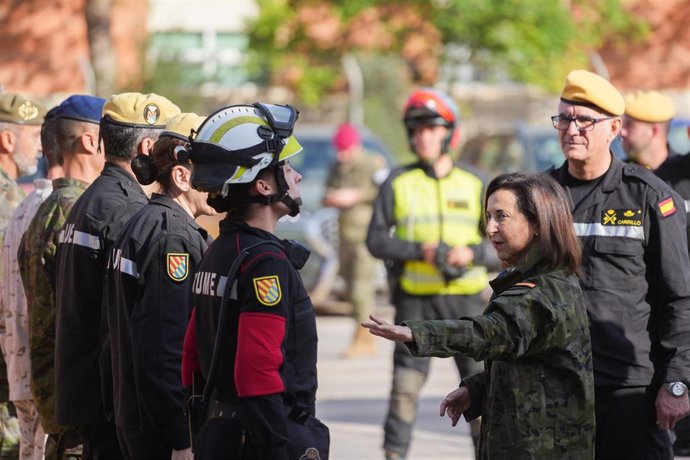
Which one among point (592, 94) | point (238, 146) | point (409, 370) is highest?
point (592, 94)

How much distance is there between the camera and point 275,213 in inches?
190

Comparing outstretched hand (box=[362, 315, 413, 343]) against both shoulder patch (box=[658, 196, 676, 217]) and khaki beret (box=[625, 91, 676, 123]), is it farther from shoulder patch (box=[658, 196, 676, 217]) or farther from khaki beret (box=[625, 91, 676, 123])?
khaki beret (box=[625, 91, 676, 123])

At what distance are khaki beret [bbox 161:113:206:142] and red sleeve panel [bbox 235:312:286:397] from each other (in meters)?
1.21

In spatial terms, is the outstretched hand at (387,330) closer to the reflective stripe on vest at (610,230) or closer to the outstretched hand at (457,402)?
the outstretched hand at (457,402)

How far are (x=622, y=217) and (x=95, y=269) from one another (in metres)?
2.23

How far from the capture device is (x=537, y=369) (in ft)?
→ 16.7

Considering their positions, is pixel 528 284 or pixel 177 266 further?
pixel 177 266

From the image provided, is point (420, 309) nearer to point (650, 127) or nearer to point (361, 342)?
point (650, 127)

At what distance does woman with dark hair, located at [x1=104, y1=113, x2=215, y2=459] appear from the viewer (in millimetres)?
5340

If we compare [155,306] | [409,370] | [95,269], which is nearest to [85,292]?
[95,269]

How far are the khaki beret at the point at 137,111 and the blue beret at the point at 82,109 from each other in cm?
51

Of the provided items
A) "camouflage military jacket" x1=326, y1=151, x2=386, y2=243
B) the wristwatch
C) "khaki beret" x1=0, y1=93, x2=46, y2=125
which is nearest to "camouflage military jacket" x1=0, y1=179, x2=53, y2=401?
"khaki beret" x1=0, y1=93, x2=46, y2=125

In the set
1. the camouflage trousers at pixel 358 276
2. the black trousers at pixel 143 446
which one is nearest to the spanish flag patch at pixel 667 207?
the black trousers at pixel 143 446

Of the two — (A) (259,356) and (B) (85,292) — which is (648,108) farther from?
(A) (259,356)
